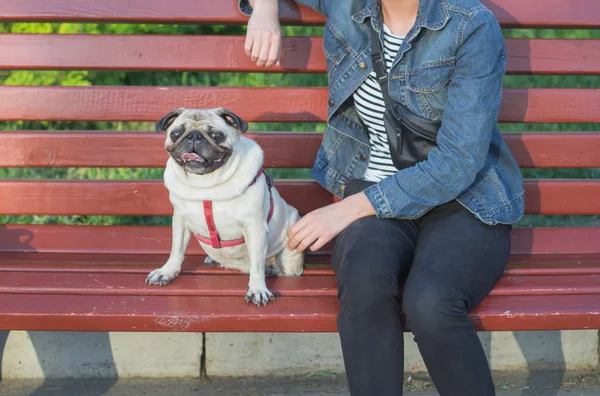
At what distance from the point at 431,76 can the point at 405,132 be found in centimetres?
21

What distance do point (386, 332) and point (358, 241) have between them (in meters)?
0.37

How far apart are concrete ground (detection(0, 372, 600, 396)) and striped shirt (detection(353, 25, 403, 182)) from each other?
3.43 feet

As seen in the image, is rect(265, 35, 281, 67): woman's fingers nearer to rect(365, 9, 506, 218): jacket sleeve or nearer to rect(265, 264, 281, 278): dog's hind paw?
rect(365, 9, 506, 218): jacket sleeve

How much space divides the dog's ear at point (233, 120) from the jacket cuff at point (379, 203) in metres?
0.49

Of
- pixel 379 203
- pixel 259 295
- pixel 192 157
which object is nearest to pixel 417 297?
pixel 379 203

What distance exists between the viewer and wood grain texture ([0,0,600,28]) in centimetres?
332

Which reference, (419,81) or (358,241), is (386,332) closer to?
(358,241)

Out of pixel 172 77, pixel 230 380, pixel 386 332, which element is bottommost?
pixel 230 380

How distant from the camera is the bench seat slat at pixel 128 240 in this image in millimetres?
3484

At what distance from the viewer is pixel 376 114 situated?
303cm

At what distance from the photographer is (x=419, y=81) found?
9.44 ft

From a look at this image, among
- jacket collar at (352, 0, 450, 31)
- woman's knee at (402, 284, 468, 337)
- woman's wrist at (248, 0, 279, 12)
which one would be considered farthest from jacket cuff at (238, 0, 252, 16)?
woman's knee at (402, 284, 468, 337)

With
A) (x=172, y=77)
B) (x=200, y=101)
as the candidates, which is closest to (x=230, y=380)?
(x=200, y=101)

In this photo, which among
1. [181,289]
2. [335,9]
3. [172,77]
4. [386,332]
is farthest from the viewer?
[172,77]
